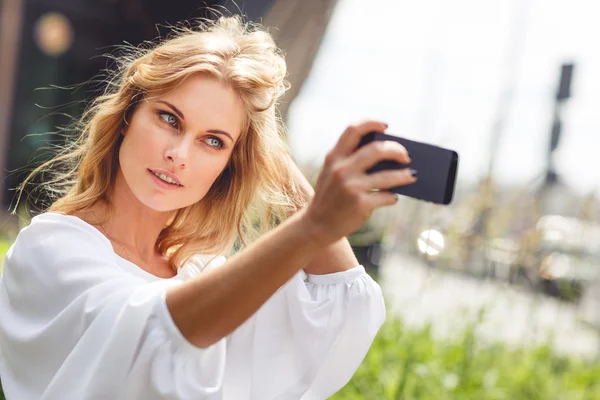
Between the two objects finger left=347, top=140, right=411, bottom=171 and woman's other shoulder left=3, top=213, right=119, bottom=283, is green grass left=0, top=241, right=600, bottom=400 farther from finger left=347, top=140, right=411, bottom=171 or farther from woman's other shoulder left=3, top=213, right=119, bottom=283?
finger left=347, top=140, right=411, bottom=171

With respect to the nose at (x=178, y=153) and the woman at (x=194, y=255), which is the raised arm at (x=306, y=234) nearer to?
the woman at (x=194, y=255)

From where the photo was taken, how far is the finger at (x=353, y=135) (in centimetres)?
91

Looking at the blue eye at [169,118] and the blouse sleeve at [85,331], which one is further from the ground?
the blue eye at [169,118]

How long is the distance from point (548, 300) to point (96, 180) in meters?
2.86

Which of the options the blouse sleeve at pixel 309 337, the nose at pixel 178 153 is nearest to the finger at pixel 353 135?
the nose at pixel 178 153

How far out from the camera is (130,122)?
152 cm

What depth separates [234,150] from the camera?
158cm

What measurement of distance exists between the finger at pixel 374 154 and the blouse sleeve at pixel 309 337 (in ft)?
2.15

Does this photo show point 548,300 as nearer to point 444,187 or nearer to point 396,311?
point 396,311

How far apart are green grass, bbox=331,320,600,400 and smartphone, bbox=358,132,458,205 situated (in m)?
1.80

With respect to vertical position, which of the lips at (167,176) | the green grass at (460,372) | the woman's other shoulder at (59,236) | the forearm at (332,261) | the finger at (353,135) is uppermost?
the finger at (353,135)

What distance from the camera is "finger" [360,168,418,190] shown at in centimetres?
88

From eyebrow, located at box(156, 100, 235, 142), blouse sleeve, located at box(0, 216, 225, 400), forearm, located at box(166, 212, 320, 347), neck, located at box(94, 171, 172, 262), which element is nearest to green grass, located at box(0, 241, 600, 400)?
neck, located at box(94, 171, 172, 262)

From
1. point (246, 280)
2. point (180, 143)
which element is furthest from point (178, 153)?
point (246, 280)
